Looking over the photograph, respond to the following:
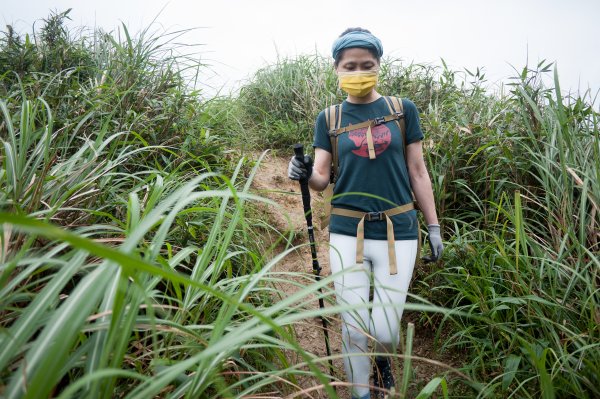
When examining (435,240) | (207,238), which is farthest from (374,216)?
(207,238)

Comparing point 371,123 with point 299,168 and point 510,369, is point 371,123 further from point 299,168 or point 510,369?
point 510,369

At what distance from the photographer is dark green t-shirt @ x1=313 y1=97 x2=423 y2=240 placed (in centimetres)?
230

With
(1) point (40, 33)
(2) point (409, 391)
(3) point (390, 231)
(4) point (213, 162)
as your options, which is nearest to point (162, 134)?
(4) point (213, 162)

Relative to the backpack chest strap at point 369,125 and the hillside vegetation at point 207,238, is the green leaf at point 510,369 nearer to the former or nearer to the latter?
the hillside vegetation at point 207,238

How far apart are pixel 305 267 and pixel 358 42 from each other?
236cm

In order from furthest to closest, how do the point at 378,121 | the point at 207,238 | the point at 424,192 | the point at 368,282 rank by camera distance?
the point at 207,238 → the point at 424,192 → the point at 378,121 → the point at 368,282

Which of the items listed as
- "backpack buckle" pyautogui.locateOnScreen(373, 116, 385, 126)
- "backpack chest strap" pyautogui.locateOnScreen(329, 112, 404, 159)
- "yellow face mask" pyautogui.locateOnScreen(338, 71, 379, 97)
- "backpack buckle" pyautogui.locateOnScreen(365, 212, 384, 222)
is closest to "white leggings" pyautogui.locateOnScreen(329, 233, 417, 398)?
"backpack buckle" pyautogui.locateOnScreen(365, 212, 384, 222)

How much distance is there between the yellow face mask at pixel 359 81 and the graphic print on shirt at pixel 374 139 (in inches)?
9.4

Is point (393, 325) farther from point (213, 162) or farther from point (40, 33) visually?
point (40, 33)

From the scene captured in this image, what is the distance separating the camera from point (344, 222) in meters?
2.34

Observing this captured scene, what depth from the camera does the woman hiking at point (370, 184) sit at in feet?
7.38

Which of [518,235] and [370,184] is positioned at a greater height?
[370,184]

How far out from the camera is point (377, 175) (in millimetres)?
2305

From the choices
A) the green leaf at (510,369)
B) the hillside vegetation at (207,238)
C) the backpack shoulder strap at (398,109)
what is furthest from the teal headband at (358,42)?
the green leaf at (510,369)
